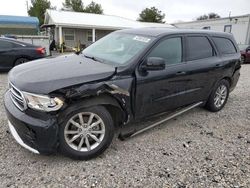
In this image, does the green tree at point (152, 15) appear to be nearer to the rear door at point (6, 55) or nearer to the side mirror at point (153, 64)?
the rear door at point (6, 55)

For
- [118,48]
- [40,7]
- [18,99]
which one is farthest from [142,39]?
[40,7]

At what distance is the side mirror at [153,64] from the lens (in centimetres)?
320

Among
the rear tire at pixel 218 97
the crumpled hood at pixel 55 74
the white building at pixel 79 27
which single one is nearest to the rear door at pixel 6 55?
the crumpled hood at pixel 55 74

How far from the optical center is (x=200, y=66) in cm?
413

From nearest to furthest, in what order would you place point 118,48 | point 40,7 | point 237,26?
1. point 118,48
2. point 237,26
3. point 40,7

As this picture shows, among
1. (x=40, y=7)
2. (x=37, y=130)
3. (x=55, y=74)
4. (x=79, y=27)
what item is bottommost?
(x=37, y=130)

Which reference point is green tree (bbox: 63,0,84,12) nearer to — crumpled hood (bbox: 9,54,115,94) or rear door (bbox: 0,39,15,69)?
rear door (bbox: 0,39,15,69)

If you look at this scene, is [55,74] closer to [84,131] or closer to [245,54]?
[84,131]

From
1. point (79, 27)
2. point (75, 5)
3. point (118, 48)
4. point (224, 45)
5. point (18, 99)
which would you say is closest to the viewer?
point (18, 99)

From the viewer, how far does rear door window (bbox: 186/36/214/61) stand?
159 inches

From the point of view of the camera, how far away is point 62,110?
2672 millimetres

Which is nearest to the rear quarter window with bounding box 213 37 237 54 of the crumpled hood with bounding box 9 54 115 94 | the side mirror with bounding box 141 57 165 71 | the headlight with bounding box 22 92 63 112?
the side mirror with bounding box 141 57 165 71

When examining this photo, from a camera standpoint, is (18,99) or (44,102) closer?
(44,102)

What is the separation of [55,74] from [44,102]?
17.0 inches
